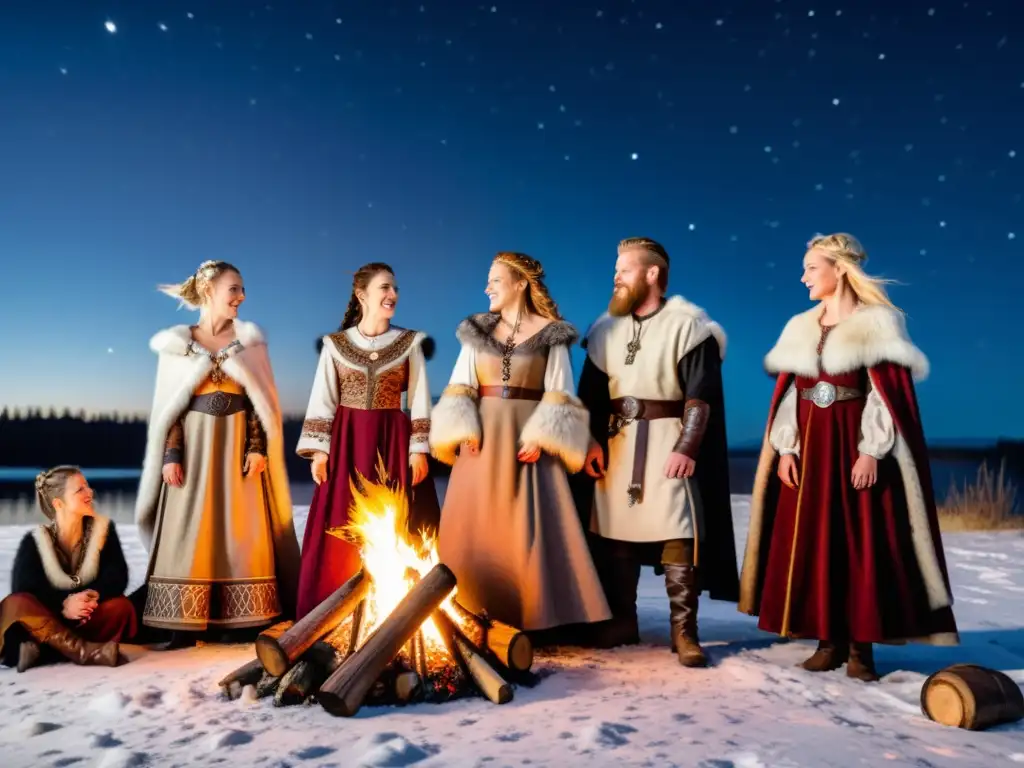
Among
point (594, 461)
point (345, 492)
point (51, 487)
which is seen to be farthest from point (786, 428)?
point (51, 487)

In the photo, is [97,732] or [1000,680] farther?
[1000,680]

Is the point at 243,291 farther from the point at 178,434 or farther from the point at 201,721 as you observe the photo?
the point at 201,721

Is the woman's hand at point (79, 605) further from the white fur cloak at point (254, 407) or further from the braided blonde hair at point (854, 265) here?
the braided blonde hair at point (854, 265)

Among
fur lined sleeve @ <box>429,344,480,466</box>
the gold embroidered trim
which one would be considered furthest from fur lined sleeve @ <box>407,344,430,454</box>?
the gold embroidered trim

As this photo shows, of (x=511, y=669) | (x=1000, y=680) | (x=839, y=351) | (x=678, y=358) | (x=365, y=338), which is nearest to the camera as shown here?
(x=1000, y=680)

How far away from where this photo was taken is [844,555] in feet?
13.2

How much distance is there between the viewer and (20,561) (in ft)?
14.0

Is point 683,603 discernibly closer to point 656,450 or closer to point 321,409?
point 656,450

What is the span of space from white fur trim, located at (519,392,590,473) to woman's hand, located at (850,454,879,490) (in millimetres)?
1256

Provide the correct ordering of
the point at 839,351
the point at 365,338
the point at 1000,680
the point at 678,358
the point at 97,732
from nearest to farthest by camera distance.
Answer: the point at 97,732
the point at 1000,680
the point at 839,351
the point at 678,358
the point at 365,338

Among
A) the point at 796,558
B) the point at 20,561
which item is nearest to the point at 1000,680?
the point at 796,558

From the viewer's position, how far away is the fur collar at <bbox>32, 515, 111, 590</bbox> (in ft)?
13.9

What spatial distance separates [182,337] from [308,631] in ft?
6.49

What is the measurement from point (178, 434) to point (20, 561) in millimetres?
956
